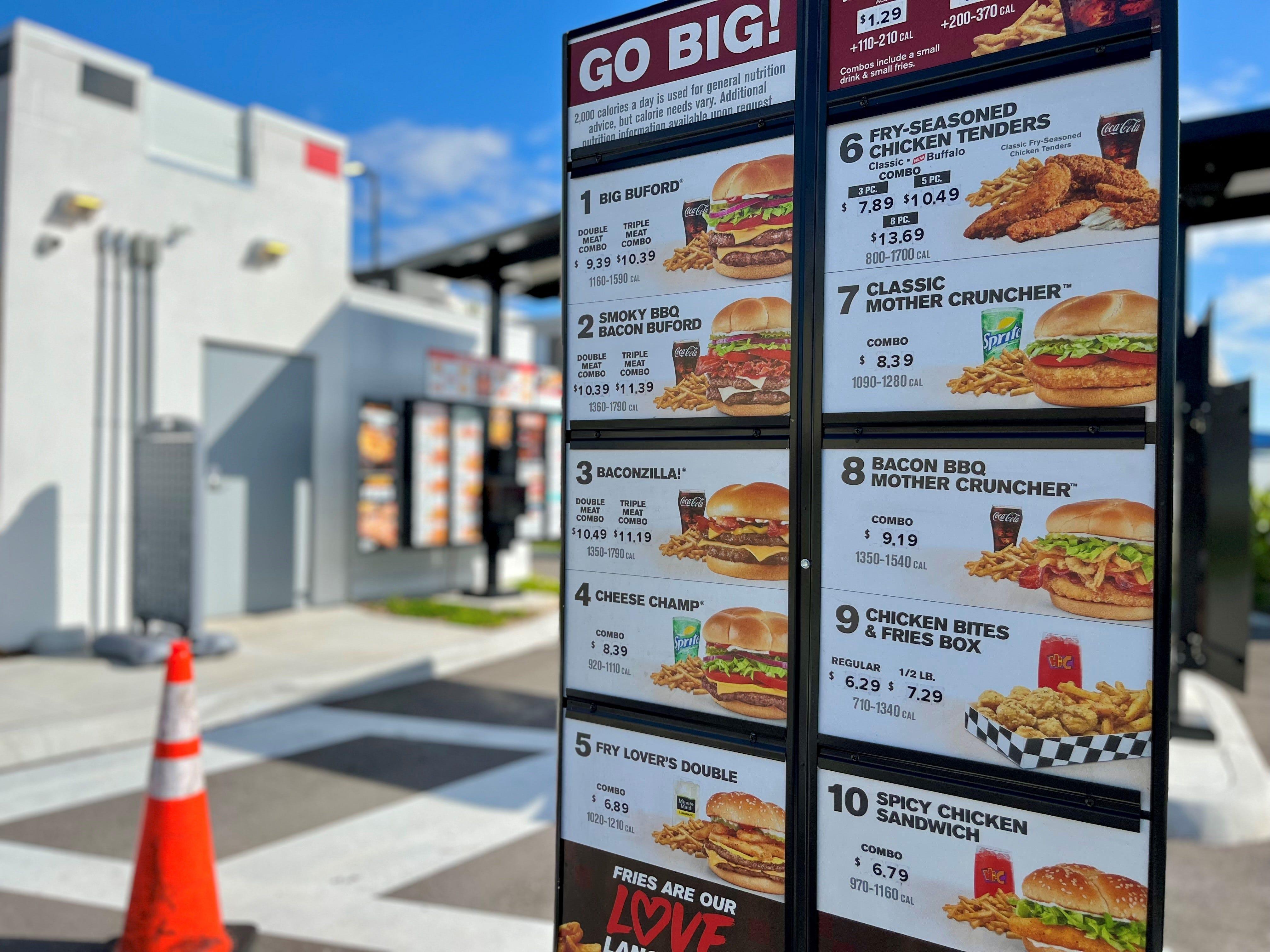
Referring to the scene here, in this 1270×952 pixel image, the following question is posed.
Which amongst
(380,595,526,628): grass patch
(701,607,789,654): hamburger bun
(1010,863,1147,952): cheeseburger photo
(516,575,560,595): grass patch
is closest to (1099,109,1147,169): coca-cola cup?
(701,607,789,654): hamburger bun

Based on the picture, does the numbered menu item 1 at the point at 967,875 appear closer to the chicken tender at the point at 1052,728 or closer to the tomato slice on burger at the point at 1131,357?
the chicken tender at the point at 1052,728

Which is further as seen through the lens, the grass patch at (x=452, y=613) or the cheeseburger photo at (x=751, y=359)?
the grass patch at (x=452, y=613)

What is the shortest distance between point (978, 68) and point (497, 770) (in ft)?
16.7

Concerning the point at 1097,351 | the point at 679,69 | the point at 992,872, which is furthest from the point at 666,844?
the point at 679,69

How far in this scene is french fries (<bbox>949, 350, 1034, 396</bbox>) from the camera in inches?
69.5

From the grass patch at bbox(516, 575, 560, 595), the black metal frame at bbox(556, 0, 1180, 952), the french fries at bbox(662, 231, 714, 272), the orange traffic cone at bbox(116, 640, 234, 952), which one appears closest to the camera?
the black metal frame at bbox(556, 0, 1180, 952)

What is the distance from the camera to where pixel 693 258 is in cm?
215

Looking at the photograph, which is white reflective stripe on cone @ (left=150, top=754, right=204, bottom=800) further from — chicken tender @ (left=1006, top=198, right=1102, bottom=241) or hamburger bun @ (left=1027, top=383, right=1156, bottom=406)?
chicken tender @ (left=1006, top=198, right=1102, bottom=241)

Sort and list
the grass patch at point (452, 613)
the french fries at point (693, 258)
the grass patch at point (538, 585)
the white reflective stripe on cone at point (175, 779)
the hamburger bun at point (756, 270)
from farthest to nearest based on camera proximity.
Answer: the grass patch at point (538, 585), the grass patch at point (452, 613), the white reflective stripe on cone at point (175, 779), the french fries at point (693, 258), the hamburger bun at point (756, 270)

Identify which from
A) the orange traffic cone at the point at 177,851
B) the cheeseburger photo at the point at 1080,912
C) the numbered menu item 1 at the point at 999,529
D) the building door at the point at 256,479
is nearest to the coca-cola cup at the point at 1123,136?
the numbered menu item 1 at the point at 999,529

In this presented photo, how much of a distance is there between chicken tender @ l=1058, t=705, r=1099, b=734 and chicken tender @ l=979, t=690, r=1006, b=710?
0.11 metres

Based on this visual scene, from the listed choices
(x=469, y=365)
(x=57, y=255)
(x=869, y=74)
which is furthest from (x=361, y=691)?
(x=869, y=74)

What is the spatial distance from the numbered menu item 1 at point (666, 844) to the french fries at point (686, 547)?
1.53 ft

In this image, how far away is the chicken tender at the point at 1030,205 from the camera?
1.71 meters
